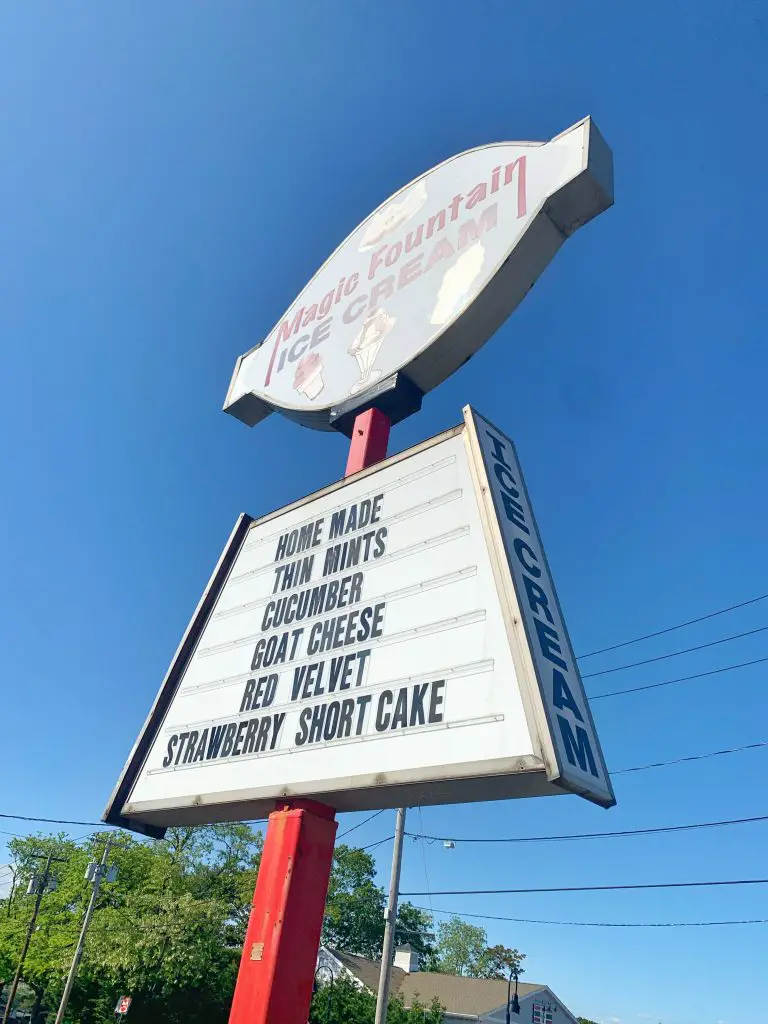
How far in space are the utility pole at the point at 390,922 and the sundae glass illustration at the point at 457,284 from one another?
50.5 feet

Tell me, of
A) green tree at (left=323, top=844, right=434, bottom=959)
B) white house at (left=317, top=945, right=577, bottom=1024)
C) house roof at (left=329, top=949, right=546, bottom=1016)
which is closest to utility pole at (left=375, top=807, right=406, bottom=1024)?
white house at (left=317, top=945, right=577, bottom=1024)

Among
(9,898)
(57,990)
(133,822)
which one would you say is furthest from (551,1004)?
(133,822)

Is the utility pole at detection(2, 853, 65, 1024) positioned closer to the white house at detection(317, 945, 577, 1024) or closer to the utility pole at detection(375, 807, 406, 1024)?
the white house at detection(317, 945, 577, 1024)

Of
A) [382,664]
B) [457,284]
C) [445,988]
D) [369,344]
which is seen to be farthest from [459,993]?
[457,284]

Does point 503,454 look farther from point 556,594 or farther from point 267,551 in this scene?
point 267,551

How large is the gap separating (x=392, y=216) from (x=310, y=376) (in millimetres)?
2135

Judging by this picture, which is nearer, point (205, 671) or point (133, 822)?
point (133, 822)

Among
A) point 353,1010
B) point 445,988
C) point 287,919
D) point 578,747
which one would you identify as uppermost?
point 578,747

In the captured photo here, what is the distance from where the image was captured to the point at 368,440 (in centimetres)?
616

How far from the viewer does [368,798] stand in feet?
12.6

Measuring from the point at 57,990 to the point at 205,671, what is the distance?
3479cm

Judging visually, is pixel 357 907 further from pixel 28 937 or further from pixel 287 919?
pixel 287 919

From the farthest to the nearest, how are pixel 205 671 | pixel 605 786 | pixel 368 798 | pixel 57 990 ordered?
pixel 57 990 → pixel 205 671 → pixel 368 798 → pixel 605 786

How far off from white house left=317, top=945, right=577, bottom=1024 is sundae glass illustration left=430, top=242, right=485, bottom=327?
41599 mm
